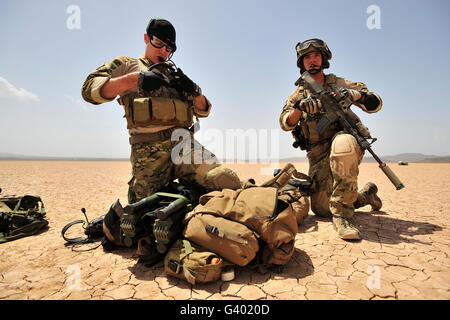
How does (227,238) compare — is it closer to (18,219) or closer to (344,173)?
(344,173)

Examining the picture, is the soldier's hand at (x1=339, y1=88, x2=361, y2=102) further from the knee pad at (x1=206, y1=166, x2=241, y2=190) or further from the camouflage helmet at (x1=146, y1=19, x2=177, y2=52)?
the camouflage helmet at (x1=146, y1=19, x2=177, y2=52)

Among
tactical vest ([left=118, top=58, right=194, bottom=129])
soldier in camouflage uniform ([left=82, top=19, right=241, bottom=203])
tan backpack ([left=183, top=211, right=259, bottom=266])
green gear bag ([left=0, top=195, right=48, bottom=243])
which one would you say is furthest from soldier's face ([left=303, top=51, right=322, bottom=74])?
green gear bag ([left=0, top=195, right=48, bottom=243])

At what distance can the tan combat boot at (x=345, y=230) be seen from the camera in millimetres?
2312

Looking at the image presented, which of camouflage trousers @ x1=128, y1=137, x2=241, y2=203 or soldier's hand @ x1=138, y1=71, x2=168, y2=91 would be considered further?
camouflage trousers @ x1=128, y1=137, x2=241, y2=203

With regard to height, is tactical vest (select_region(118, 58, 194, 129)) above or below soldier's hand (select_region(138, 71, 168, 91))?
below

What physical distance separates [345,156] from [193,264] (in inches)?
80.7

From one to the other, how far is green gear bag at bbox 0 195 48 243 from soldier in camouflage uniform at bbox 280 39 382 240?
3.67 metres

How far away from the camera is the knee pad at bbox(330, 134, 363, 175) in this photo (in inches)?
101

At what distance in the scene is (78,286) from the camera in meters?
1.69

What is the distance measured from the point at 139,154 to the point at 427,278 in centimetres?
282

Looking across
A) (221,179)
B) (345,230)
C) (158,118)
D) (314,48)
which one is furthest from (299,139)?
(158,118)

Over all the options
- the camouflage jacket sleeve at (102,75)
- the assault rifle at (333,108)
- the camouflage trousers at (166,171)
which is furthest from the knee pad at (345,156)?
the camouflage jacket sleeve at (102,75)

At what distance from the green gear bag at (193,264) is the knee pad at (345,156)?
177cm
